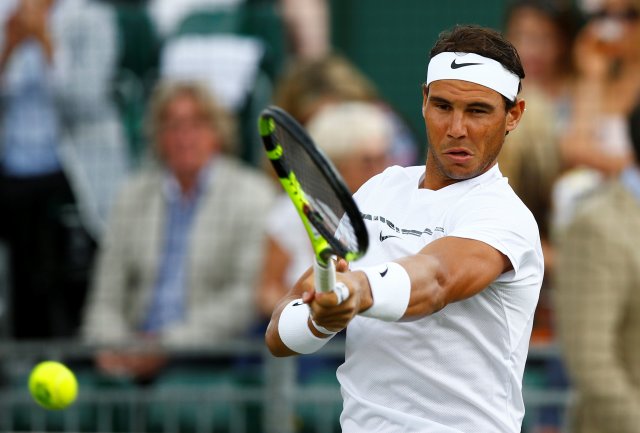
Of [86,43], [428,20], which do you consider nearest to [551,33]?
[428,20]

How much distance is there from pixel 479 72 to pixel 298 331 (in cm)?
92

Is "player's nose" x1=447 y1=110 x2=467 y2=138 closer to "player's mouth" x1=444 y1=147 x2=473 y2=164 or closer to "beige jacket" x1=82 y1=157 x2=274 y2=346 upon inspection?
"player's mouth" x1=444 y1=147 x2=473 y2=164

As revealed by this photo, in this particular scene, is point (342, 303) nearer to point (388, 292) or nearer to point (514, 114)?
point (388, 292)

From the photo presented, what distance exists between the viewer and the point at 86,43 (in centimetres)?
855

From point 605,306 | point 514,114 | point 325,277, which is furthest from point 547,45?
point 325,277

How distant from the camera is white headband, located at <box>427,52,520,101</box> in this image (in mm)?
3984

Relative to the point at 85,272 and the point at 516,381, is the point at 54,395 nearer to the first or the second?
the point at 516,381

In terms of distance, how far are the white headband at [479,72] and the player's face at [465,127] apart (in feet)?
0.06

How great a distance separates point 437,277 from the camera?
12.0 ft

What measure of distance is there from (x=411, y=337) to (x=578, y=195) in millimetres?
3767

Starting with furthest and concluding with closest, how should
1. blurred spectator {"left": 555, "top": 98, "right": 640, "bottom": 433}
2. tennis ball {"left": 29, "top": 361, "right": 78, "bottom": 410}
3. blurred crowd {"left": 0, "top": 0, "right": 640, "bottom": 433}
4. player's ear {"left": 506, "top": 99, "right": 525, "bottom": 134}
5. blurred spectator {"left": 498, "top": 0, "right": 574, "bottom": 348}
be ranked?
blurred spectator {"left": 498, "top": 0, "right": 574, "bottom": 348}, blurred crowd {"left": 0, "top": 0, "right": 640, "bottom": 433}, blurred spectator {"left": 555, "top": 98, "right": 640, "bottom": 433}, tennis ball {"left": 29, "top": 361, "right": 78, "bottom": 410}, player's ear {"left": 506, "top": 99, "right": 525, "bottom": 134}

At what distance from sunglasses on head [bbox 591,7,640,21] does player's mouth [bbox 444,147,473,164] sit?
439 centimetres

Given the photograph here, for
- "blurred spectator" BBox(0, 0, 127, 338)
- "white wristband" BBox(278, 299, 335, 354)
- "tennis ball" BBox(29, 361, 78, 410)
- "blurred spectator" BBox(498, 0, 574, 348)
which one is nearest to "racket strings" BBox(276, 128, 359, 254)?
"white wristband" BBox(278, 299, 335, 354)

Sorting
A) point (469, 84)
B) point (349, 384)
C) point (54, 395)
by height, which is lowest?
point (54, 395)
